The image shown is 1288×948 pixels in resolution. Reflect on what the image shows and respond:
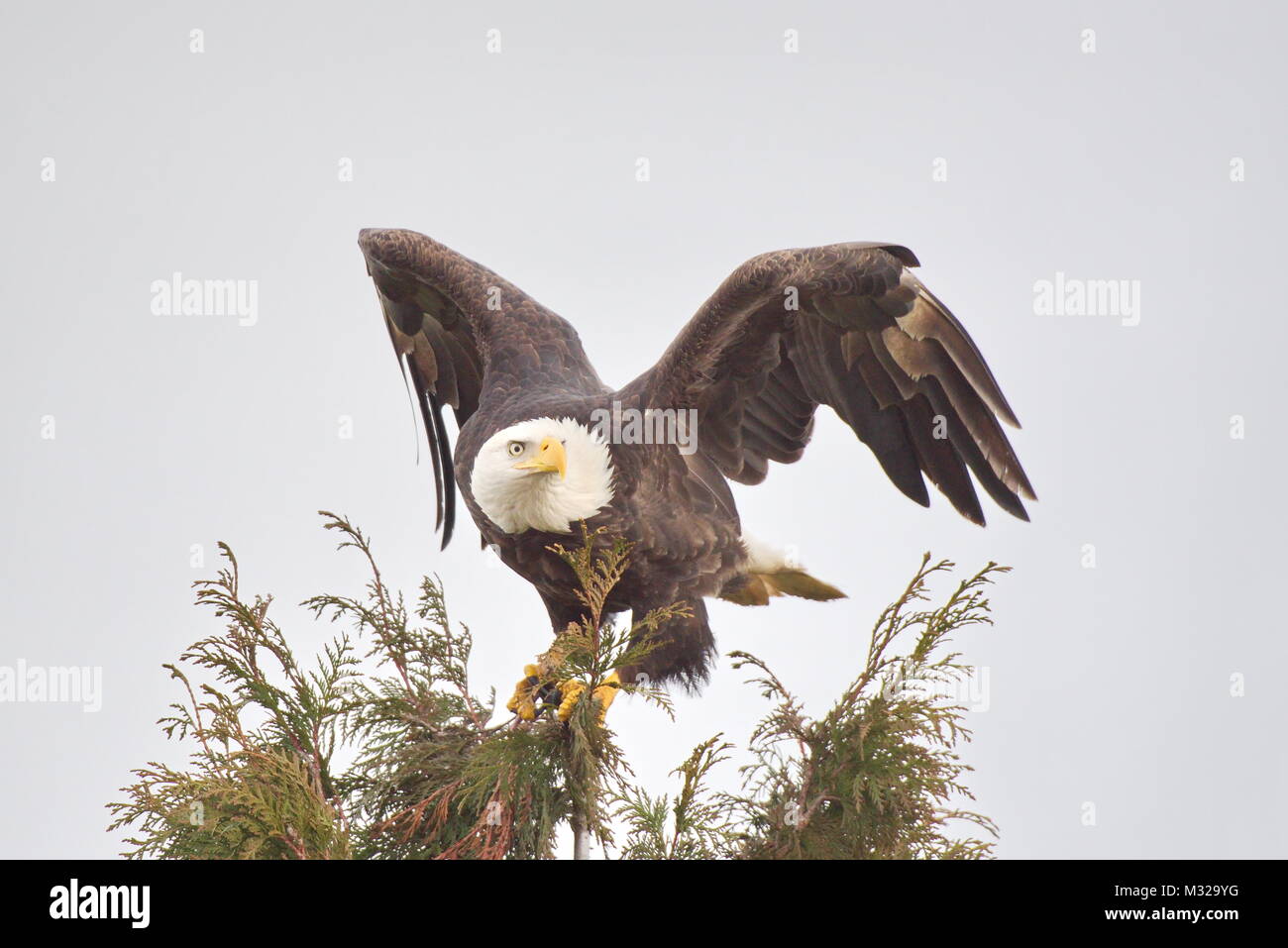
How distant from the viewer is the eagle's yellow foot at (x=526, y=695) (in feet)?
11.6

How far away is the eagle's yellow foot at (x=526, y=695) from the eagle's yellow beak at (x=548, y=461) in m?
0.58

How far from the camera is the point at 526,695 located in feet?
12.0

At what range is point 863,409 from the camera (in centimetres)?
400

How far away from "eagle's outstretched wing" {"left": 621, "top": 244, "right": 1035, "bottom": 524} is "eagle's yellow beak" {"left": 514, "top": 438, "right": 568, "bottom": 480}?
15.8 inches

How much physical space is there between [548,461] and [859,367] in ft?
3.66

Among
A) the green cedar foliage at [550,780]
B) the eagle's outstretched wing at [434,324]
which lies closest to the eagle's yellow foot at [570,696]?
the green cedar foliage at [550,780]

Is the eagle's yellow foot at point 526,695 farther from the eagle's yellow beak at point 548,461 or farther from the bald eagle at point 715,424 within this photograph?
the eagle's yellow beak at point 548,461

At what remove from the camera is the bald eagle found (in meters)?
3.59

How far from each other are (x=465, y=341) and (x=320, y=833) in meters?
2.62
